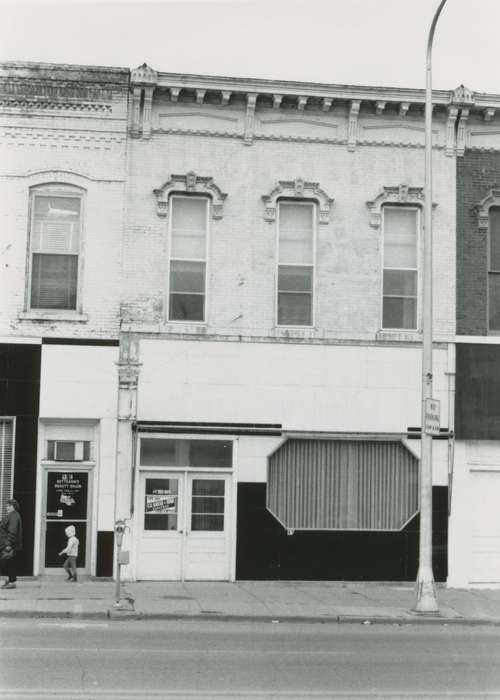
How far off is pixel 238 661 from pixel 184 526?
29.3 ft

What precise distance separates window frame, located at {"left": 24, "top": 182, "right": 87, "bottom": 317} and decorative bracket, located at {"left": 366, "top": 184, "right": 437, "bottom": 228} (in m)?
5.77

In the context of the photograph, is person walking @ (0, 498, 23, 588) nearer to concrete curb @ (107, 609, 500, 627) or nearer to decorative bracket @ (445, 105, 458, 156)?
concrete curb @ (107, 609, 500, 627)

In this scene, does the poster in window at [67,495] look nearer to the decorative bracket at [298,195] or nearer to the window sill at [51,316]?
the window sill at [51,316]

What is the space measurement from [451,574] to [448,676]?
10.1m

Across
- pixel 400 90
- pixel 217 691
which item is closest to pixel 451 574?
pixel 400 90

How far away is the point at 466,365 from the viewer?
2114 centimetres

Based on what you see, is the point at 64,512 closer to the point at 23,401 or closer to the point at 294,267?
the point at 23,401

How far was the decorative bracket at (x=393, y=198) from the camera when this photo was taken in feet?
70.0

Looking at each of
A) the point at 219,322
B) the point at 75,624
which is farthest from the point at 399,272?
the point at 75,624

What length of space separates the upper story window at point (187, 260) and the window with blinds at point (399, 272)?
3.72 m

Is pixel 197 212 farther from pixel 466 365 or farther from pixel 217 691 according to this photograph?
pixel 217 691

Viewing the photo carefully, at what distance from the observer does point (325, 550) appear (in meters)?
20.7

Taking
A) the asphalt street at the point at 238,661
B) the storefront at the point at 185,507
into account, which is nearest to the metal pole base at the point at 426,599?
the asphalt street at the point at 238,661

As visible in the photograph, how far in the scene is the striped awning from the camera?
2075 centimetres
